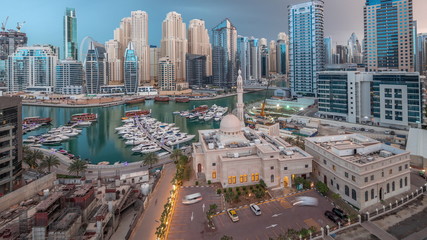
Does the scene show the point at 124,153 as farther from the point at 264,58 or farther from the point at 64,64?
the point at 264,58

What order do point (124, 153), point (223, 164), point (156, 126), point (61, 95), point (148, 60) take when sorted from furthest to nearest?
point (148, 60) < point (61, 95) < point (156, 126) < point (124, 153) < point (223, 164)

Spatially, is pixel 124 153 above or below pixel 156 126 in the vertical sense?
below

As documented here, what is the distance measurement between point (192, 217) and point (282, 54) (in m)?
148

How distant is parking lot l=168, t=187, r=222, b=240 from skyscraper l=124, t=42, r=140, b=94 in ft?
264

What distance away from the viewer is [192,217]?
47.2 feet

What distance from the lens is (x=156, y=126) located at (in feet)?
146

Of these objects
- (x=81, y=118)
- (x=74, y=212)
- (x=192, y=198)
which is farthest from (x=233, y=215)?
(x=81, y=118)

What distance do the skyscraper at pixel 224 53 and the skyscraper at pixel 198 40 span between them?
22.5m

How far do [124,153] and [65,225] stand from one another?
792 inches

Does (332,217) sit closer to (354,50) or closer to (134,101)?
(134,101)

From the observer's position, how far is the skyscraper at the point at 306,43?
189ft

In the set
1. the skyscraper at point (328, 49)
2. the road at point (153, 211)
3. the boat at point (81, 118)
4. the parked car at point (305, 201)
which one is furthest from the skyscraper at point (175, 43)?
the parked car at point (305, 201)

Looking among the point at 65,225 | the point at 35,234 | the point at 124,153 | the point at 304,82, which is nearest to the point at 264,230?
the point at 65,225

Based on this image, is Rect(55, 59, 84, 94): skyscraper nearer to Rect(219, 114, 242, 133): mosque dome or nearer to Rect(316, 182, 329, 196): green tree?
Rect(219, 114, 242, 133): mosque dome
